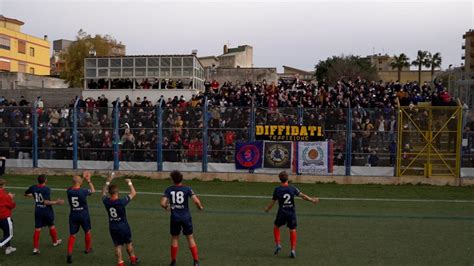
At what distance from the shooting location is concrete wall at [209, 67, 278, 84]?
4881 centimetres

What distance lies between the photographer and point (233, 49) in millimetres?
71438

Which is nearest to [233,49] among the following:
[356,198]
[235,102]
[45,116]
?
[235,102]

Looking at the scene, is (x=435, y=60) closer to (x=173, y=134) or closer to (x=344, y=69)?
(x=344, y=69)

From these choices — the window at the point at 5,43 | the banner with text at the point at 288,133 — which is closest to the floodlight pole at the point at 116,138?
the banner with text at the point at 288,133

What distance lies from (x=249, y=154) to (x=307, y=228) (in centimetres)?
838

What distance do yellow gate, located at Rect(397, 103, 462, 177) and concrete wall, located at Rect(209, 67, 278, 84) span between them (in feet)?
95.1

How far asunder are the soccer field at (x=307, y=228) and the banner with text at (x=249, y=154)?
1.54 m

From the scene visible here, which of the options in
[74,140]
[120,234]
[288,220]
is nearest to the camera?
[120,234]

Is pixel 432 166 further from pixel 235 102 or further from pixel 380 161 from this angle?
pixel 235 102

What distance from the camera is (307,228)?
1295 cm

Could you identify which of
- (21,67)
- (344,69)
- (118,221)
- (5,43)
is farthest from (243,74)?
(118,221)

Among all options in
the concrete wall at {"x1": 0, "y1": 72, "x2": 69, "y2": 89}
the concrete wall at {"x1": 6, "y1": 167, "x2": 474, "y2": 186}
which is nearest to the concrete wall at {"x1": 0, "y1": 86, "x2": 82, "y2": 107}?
the concrete wall at {"x1": 0, "y1": 72, "x2": 69, "y2": 89}

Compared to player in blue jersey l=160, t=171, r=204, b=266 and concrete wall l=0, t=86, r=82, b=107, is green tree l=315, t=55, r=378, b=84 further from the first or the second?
player in blue jersey l=160, t=171, r=204, b=266

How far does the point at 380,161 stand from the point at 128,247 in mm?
13626
